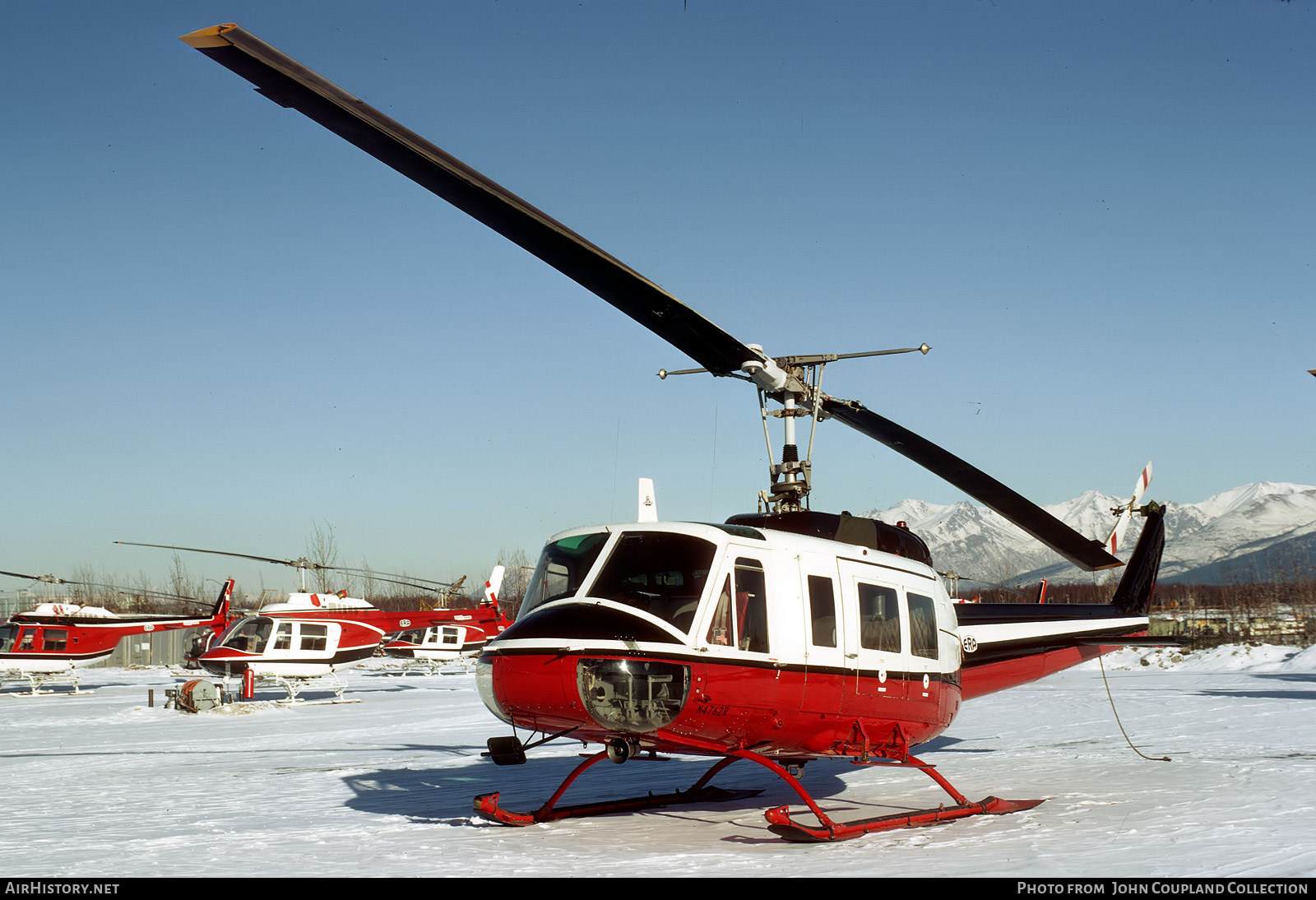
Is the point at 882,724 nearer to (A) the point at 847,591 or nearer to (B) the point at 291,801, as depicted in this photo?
(A) the point at 847,591

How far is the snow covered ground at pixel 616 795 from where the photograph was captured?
23.7 ft

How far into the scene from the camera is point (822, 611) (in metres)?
8.53

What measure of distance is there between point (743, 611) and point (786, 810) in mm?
1674

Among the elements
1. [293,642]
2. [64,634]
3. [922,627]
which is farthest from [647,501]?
[64,634]

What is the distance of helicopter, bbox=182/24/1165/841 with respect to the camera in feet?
22.2

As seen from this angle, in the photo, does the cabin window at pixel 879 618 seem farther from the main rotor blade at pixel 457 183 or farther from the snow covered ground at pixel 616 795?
the main rotor blade at pixel 457 183

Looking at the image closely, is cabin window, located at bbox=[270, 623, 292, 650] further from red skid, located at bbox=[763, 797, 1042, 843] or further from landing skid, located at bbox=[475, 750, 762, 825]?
red skid, located at bbox=[763, 797, 1042, 843]

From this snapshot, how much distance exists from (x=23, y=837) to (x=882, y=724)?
24.8 ft

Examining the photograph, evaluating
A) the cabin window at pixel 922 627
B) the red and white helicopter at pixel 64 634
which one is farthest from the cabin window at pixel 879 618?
the red and white helicopter at pixel 64 634

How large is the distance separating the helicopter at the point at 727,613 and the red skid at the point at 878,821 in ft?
0.08

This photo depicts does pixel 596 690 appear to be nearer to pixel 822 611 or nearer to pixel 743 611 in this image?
pixel 743 611
